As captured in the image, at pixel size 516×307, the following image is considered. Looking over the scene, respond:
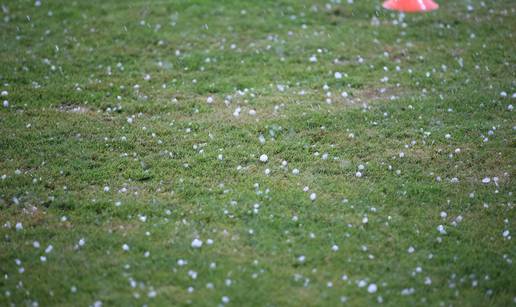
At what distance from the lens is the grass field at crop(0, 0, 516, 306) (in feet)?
17.4

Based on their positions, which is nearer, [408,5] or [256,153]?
[256,153]

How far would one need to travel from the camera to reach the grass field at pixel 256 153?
5.30 m

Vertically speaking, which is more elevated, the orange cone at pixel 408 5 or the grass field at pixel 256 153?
the orange cone at pixel 408 5

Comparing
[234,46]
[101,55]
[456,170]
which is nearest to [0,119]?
[101,55]

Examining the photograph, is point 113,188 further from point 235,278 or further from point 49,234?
point 235,278

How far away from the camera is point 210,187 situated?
6562 millimetres

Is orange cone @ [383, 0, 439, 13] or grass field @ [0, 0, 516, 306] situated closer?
grass field @ [0, 0, 516, 306]

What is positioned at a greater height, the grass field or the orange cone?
the orange cone

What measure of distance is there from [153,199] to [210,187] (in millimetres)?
675

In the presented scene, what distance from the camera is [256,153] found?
23.6 ft

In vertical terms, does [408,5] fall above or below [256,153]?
above

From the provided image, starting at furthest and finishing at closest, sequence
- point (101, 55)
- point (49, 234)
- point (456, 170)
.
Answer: point (101, 55) < point (456, 170) < point (49, 234)

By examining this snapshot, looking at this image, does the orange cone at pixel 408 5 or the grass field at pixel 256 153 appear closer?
the grass field at pixel 256 153

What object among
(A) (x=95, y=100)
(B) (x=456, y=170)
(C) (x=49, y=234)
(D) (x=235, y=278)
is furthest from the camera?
(A) (x=95, y=100)
